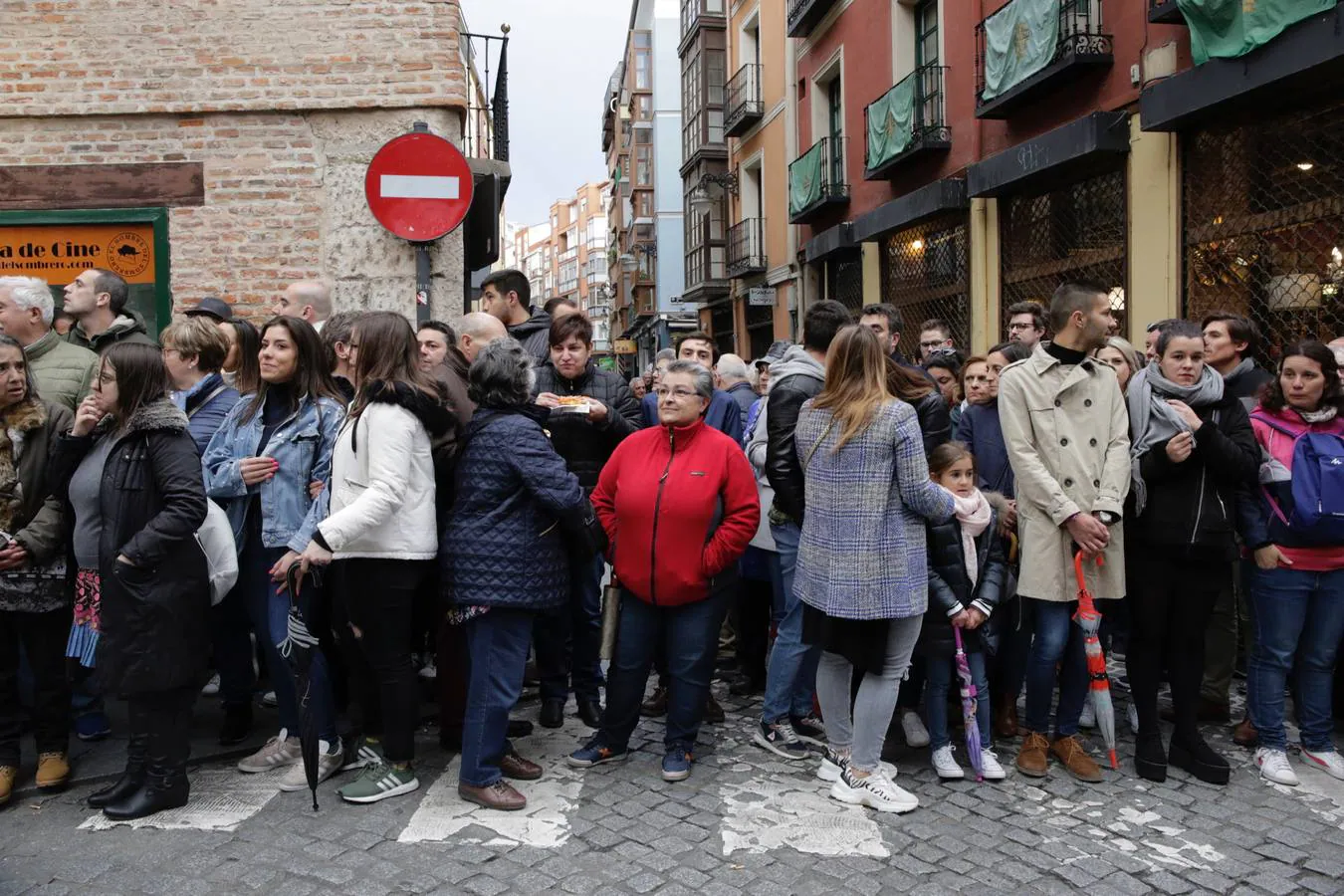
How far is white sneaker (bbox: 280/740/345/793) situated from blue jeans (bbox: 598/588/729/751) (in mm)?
1255

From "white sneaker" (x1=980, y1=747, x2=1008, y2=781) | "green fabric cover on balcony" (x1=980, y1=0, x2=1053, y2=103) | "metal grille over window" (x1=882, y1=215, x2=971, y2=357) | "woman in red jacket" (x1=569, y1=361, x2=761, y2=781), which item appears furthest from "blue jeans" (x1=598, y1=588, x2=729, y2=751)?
"metal grille over window" (x1=882, y1=215, x2=971, y2=357)

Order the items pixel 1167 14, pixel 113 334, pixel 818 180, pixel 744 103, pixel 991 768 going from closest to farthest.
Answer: pixel 991 768
pixel 113 334
pixel 1167 14
pixel 818 180
pixel 744 103

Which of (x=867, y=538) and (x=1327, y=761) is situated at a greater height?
(x=867, y=538)

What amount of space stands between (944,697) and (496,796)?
1973 mm

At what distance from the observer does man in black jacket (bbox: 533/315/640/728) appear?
17.3ft

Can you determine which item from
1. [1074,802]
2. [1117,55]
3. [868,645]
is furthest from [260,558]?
[1117,55]

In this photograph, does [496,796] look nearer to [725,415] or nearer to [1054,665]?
[725,415]

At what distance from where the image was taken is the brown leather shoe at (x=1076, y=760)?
454cm

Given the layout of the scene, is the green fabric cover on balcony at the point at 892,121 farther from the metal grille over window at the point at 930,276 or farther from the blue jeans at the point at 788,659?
the blue jeans at the point at 788,659

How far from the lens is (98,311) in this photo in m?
5.86

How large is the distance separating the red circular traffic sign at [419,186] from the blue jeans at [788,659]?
3.77 metres

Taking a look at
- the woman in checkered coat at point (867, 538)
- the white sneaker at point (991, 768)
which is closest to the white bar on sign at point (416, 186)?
the woman in checkered coat at point (867, 538)

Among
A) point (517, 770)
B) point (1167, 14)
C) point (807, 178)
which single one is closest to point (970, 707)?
point (517, 770)

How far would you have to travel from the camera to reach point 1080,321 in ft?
15.2
